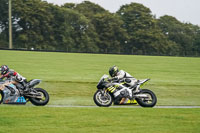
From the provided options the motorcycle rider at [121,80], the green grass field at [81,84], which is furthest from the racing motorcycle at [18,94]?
the green grass field at [81,84]

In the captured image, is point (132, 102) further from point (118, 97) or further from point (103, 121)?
point (103, 121)

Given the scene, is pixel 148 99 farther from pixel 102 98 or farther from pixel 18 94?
pixel 18 94

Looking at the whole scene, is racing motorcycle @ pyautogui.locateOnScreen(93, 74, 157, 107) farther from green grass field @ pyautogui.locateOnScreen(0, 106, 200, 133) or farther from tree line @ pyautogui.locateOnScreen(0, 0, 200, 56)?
tree line @ pyautogui.locateOnScreen(0, 0, 200, 56)

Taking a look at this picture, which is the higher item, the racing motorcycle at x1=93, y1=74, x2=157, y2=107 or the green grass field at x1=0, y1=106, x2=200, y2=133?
the racing motorcycle at x1=93, y1=74, x2=157, y2=107

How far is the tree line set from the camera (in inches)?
2840

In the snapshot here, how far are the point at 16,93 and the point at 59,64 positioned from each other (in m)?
21.6

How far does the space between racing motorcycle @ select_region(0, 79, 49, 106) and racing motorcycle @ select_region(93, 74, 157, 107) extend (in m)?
2.02

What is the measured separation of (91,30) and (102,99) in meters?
69.4

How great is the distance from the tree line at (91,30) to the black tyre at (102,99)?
173 ft

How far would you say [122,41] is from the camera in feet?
285

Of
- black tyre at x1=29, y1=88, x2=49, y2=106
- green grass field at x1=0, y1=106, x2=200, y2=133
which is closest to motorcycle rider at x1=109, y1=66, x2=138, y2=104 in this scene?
green grass field at x1=0, y1=106, x2=200, y2=133

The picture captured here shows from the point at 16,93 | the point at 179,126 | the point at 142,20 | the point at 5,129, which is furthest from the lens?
the point at 142,20

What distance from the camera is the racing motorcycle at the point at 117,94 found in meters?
Answer: 14.4

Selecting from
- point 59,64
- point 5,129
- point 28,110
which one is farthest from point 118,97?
point 59,64
